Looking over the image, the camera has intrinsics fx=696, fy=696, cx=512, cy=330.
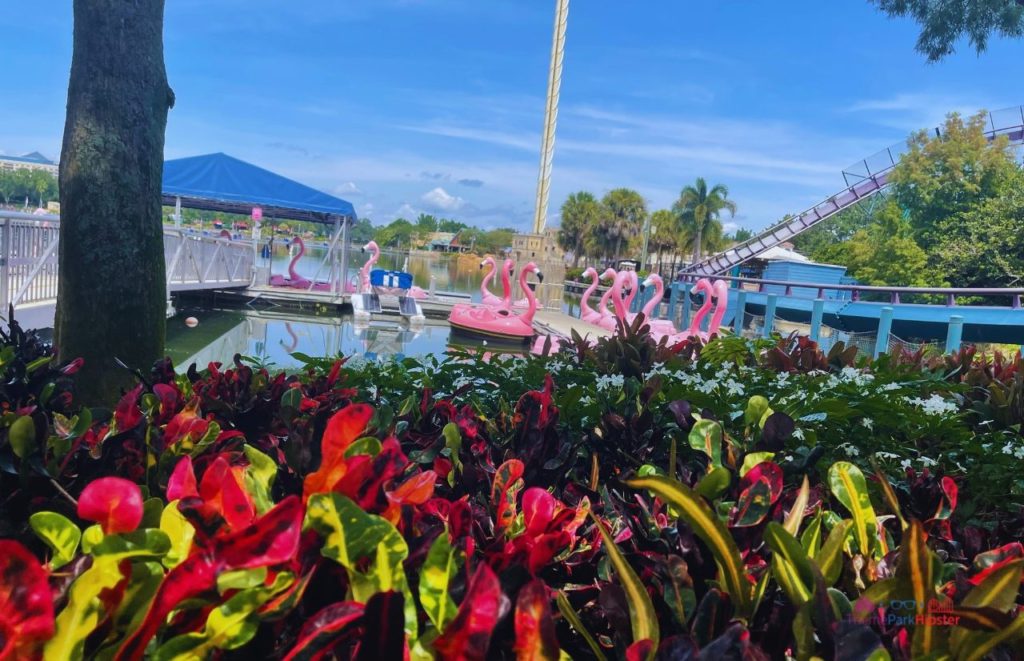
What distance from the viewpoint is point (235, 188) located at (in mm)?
18656

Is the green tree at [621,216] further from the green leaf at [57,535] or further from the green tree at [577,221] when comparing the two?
the green leaf at [57,535]

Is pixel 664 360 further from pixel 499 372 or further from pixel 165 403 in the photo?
pixel 165 403

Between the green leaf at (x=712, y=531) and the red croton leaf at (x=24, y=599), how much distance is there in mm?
671

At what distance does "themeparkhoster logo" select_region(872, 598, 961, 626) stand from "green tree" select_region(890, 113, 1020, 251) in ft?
97.0

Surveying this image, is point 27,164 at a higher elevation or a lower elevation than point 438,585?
higher

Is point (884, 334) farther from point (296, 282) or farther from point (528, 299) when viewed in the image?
point (296, 282)

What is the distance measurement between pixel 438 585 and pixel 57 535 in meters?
0.46

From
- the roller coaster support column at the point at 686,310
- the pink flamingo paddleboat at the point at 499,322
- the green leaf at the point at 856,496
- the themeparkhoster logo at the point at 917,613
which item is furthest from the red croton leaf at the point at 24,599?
the roller coaster support column at the point at 686,310

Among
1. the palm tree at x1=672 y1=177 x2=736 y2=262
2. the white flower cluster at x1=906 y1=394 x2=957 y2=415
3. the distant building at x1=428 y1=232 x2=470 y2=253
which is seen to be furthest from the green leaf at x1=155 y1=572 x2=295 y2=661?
the distant building at x1=428 y1=232 x2=470 y2=253

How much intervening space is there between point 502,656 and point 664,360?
7.34ft

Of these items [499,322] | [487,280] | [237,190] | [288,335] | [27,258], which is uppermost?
[237,190]

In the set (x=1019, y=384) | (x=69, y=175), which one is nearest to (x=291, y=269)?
(x=69, y=175)

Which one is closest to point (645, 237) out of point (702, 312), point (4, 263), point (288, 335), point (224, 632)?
point (288, 335)

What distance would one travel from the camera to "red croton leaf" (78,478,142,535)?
77 centimetres
